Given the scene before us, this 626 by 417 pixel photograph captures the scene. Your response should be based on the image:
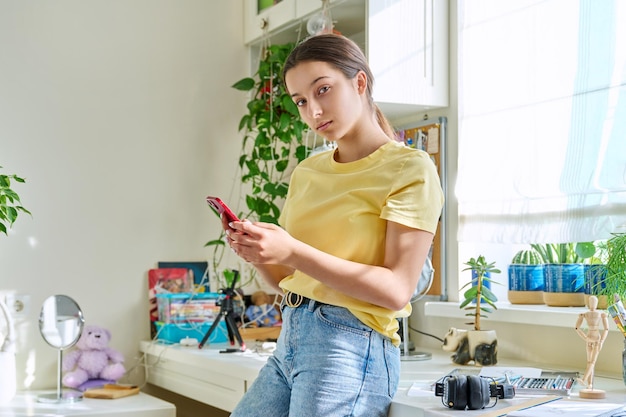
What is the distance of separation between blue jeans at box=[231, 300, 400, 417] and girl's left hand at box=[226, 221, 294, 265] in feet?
0.56

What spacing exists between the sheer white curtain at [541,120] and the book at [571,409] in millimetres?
620

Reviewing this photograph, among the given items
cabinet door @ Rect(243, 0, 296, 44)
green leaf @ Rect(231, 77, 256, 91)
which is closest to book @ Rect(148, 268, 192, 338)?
green leaf @ Rect(231, 77, 256, 91)

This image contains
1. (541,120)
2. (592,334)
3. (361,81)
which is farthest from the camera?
(541,120)

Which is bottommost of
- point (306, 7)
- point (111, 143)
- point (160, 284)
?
point (160, 284)

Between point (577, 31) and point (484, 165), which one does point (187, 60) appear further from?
point (577, 31)

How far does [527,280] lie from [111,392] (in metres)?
1.28

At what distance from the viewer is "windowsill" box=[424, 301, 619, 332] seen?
193 centimetres

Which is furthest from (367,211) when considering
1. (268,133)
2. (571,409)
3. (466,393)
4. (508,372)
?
(268,133)

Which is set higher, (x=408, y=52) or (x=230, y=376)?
(x=408, y=52)

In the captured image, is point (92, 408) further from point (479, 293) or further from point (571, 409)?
point (571, 409)

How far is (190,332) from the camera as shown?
104 inches

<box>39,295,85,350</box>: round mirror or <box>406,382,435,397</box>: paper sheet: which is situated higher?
<box>39,295,85,350</box>: round mirror

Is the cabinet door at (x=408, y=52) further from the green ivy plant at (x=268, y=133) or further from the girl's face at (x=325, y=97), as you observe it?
the girl's face at (x=325, y=97)

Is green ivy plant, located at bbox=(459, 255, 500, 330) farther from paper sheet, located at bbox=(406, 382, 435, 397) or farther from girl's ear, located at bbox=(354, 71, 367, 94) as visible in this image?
girl's ear, located at bbox=(354, 71, 367, 94)
